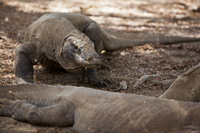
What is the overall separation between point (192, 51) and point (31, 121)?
4851 millimetres

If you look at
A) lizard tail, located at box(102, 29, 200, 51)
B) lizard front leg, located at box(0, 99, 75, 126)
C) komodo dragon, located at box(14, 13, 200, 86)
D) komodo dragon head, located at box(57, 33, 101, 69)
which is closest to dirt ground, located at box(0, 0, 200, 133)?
lizard front leg, located at box(0, 99, 75, 126)

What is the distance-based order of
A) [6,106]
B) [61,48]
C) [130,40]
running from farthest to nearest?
1. [130,40]
2. [61,48]
3. [6,106]

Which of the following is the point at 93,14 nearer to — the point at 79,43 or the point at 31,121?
the point at 79,43

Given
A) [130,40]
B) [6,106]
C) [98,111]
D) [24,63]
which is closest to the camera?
[98,111]

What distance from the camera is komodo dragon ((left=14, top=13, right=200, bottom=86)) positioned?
3559 millimetres

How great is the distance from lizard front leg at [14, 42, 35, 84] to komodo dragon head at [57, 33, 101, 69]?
2.22 ft

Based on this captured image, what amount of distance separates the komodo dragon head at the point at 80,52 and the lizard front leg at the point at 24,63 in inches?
26.6

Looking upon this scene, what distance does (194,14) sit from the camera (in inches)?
444

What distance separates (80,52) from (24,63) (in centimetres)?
121

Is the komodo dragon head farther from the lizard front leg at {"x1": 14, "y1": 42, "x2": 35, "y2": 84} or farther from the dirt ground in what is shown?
the dirt ground

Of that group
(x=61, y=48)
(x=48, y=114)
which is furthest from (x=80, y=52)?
(x=48, y=114)

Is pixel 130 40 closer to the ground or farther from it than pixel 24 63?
closer to the ground

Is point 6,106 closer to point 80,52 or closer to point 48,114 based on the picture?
point 48,114

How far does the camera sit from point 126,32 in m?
8.49
